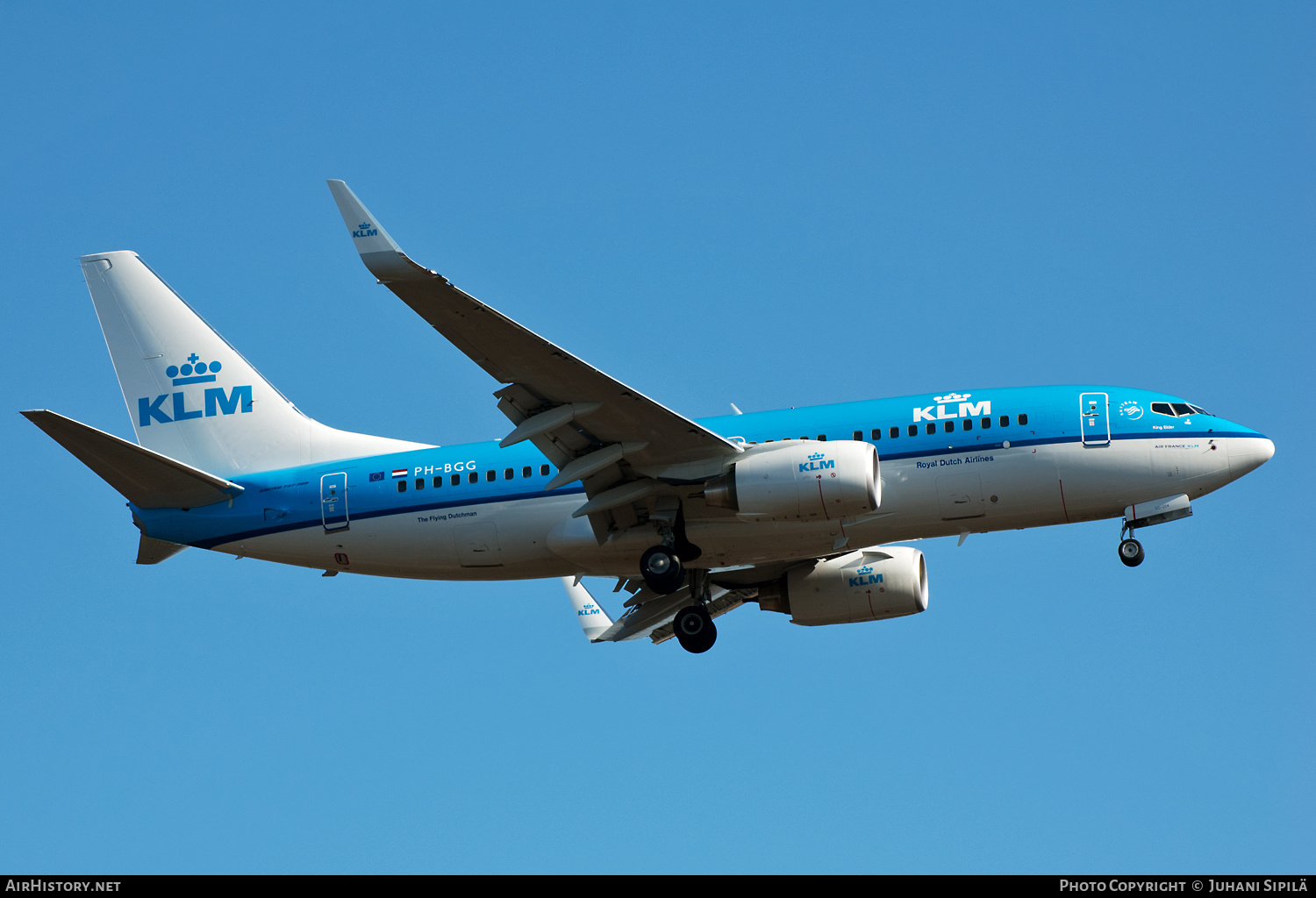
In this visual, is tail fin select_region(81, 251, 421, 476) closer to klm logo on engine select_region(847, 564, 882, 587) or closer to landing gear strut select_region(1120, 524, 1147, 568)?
klm logo on engine select_region(847, 564, 882, 587)

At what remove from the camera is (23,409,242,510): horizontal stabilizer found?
30.2 meters

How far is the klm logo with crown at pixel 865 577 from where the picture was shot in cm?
3509

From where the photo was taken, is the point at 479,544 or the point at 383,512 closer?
the point at 479,544

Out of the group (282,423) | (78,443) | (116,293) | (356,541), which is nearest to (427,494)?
(356,541)

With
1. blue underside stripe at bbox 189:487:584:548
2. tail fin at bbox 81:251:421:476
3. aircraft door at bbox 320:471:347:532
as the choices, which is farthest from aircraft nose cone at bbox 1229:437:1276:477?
aircraft door at bbox 320:471:347:532

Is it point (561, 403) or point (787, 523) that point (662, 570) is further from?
point (561, 403)

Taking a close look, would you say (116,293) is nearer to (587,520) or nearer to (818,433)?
(587,520)

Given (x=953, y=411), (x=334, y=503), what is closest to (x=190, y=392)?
(x=334, y=503)

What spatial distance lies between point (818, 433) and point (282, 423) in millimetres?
13216

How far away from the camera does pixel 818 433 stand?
30734 millimetres

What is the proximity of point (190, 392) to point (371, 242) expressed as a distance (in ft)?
41.9

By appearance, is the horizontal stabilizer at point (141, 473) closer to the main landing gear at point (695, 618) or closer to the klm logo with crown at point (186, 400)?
the klm logo with crown at point (186, 400)

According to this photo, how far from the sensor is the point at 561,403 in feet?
94.7
